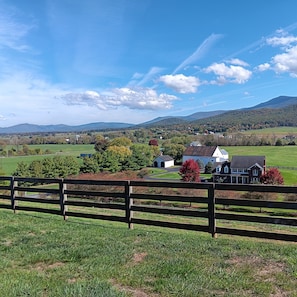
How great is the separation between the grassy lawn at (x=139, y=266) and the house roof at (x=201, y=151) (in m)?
71.8

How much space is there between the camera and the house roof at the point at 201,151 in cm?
7712

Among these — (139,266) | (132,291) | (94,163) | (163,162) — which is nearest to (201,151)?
(163,162)

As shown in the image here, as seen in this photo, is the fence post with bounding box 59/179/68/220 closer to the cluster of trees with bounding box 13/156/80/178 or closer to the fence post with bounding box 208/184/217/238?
the fence post with bounding box 208/184/217/238

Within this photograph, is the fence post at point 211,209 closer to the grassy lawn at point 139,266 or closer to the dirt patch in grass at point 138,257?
the grassy lawn at point 139,266

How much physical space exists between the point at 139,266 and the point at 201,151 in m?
74.8

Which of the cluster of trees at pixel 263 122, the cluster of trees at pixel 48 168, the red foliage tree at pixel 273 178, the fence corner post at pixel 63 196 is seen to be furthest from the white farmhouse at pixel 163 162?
the fence corner post at pixel 63 196

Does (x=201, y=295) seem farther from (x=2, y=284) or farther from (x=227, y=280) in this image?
(x=2, y=284)

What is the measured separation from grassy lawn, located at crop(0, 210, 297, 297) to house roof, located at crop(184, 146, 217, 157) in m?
71.8

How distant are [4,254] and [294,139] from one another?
359 feet

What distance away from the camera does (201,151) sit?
78.3 metres

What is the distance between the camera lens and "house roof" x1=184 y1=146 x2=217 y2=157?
77.1 metres

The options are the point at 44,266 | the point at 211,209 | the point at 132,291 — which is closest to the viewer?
the point at 132,291

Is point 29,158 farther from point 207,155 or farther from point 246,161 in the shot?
point 246,161

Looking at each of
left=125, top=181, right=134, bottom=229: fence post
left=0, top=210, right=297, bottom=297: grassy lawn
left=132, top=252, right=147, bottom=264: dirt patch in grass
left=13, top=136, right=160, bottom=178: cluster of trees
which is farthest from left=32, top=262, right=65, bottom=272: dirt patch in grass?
left=13, top=136, right=160, bottom=178: cluster of trees
